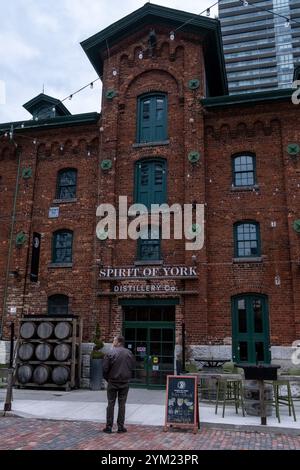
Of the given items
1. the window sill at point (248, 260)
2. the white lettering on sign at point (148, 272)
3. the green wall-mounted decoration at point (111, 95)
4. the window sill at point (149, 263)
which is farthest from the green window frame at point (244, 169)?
the green wall-mounted decoration at point (111, 95)

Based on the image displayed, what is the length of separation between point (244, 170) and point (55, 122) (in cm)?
811

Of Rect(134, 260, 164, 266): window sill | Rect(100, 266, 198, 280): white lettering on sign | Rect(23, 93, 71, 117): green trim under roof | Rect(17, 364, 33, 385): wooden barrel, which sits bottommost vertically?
Rect(17, 364, 33, 385): wooden barrel

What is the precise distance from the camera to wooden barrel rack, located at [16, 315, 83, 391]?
545 inches

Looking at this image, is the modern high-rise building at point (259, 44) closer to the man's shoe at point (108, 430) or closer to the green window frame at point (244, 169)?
the green window frame at point (244, 169)

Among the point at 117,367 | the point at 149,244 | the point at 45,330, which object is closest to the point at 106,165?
the point at 149,244

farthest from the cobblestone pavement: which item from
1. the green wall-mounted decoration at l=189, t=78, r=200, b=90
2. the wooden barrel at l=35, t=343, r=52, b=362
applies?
the green wall-mounted decoration at l=189, t=78, r=200, b=90

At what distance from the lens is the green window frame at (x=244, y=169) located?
1598 cm

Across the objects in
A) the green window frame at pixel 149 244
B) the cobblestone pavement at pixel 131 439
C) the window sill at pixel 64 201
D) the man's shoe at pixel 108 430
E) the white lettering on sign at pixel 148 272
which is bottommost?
the cobblestone pavement at pixel 131 439

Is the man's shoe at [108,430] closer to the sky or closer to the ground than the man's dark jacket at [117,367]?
closer to the ground

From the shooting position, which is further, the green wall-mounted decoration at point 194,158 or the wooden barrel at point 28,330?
the green wall-mounted decoration at point 194,158

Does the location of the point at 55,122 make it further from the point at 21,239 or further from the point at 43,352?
the point at 43,352

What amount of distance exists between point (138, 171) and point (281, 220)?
569 cm

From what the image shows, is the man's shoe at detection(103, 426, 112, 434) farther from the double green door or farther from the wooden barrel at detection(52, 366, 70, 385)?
the double green door

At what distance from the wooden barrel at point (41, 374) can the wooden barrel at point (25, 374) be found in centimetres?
18
